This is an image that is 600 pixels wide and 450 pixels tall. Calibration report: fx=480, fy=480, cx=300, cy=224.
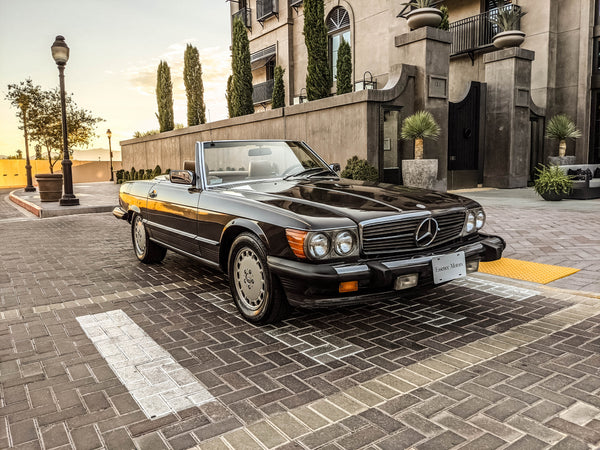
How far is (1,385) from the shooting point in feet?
9.50

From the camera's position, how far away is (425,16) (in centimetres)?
1375

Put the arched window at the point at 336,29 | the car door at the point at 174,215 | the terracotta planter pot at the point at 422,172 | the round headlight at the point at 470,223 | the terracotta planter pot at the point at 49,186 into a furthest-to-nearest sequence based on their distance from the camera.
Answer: the arched window at the point at 336,29 < the terracotta planter pot at the point at 49,186 < the terracotta planter pot at the point at 422,172 < the car door at the point at 174,215 < the round headlight at the point at 470,223

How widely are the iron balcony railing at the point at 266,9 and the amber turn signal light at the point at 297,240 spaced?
85.3ft

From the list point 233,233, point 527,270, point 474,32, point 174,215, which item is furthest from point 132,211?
point 474,32

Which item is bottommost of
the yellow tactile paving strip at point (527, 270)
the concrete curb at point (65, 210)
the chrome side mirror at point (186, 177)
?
the yellow tactile paving strip at point (527, 270)

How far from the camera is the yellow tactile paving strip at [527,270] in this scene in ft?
16.8

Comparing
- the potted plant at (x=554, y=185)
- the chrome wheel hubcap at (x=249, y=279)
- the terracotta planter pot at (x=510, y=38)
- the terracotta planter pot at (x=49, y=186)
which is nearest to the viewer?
the chrome wheel hubcap at (x=249, y=279)

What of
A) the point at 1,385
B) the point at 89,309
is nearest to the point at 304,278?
the point at 1,385

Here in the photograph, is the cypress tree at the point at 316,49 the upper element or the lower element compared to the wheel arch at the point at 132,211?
upper

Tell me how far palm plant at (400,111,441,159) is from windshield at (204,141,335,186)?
8517 mm

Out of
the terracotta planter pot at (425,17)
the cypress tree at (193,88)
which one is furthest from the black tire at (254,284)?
the cypress tree at (193,88)

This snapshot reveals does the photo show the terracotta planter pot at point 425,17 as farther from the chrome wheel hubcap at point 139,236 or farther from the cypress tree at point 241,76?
the chrome wheel hubcap at point 139,236

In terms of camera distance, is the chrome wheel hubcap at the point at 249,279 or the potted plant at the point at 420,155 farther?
the potted plant at the point at 420,155

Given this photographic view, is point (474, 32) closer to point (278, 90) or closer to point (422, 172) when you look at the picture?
point (278, 90)
